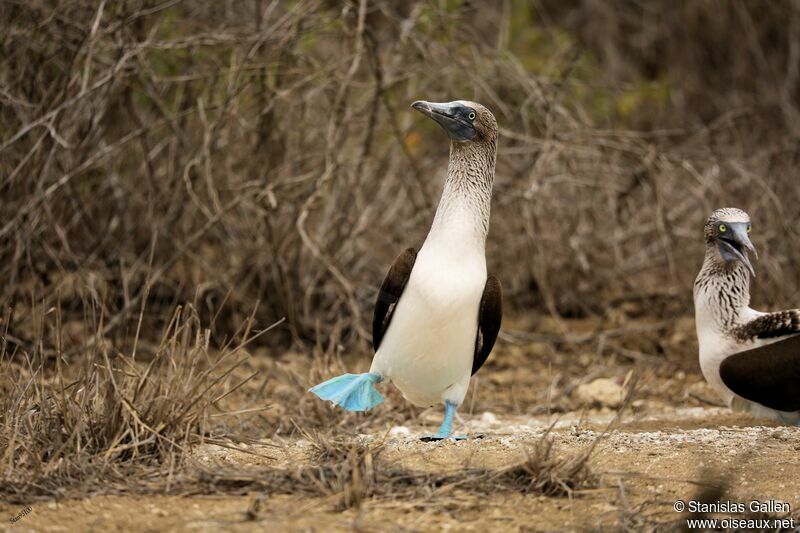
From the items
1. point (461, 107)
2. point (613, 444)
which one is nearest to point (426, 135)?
point (461, 107)

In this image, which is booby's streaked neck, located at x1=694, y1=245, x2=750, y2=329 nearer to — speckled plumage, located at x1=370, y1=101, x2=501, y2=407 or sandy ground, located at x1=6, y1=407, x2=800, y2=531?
sandy ground, located at x1=6, y1=407, x2=800, y2=531

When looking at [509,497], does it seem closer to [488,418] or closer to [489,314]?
[489,314]

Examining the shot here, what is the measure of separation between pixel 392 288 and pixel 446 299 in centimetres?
33

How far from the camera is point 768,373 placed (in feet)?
15.5

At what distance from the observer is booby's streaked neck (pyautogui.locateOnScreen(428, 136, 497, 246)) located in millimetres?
4285

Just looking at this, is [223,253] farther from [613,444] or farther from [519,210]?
[613,444]

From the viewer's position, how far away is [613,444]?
4.15m

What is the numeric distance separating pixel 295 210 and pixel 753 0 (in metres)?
7.66

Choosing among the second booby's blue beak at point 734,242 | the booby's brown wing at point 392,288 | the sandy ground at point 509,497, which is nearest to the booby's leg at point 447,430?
the sandy ground at point 509,497

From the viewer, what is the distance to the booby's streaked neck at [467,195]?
4285 millimetres

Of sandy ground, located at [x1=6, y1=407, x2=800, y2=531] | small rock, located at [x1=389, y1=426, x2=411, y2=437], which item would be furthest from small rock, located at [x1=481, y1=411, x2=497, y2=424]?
sandy ground, located at [x1=6, y1=407, x2=800, y2=531]

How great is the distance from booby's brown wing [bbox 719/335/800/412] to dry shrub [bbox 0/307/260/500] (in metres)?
2.45

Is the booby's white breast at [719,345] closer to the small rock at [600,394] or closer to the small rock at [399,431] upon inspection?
the small rock at [600,394]

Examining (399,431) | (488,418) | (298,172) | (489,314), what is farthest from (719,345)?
(298,172)
